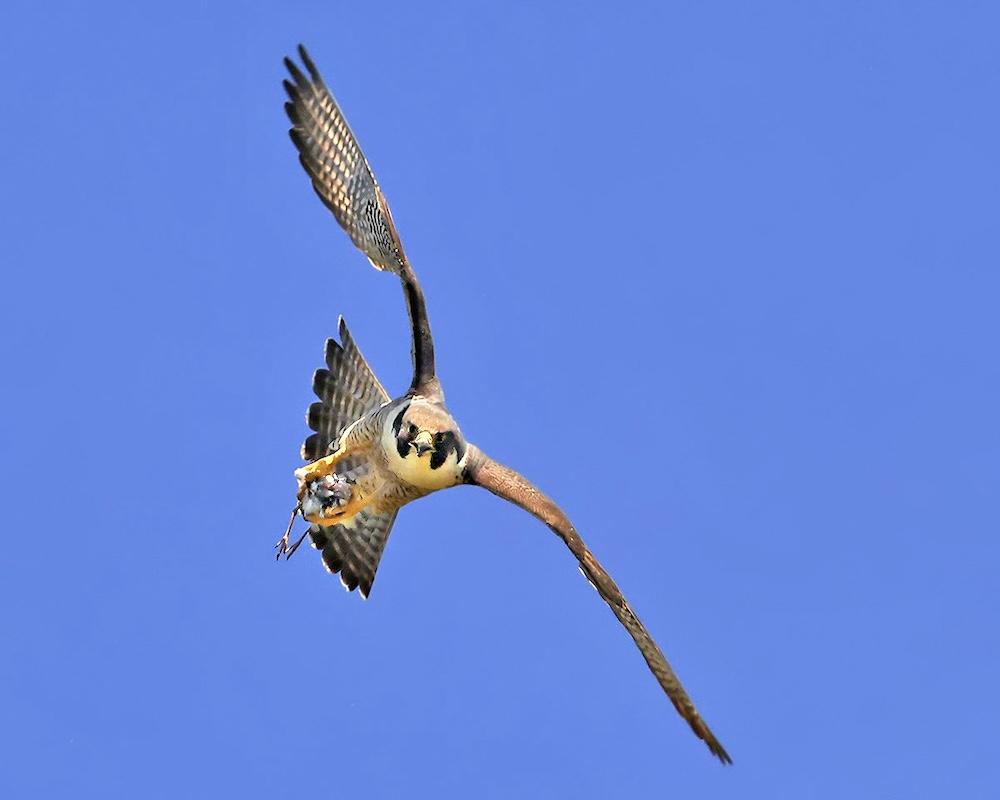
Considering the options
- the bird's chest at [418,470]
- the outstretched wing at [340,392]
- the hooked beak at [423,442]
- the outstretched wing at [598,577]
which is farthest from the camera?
the outstretched wing at [340,392]

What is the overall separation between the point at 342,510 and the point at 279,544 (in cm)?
61

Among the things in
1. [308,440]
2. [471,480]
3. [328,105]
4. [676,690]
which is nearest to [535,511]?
[471,480]

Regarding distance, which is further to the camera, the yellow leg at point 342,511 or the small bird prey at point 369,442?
the yellow leg at point 342,511

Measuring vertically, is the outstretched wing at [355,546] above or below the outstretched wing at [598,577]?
above

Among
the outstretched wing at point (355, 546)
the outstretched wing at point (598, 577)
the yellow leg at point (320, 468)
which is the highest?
the outstretched wing at point (355, 546)

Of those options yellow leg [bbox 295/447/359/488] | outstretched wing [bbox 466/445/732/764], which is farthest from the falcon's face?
yellow leg [bbox 295/447/359/488]

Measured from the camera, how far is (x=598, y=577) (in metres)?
13.1

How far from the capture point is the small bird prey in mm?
13414

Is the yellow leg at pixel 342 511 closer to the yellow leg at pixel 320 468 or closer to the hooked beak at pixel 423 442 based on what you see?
the yellow leg at pixel 320 468

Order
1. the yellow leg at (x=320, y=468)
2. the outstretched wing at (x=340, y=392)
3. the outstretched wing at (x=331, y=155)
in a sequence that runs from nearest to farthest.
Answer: the yellow leg at (x=320, y=468) → the outstretched wing at (x=331, y=155) → the outstretched wing at (x=340, y=392)

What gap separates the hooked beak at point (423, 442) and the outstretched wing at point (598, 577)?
1.73 ft

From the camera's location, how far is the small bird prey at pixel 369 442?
13414mm

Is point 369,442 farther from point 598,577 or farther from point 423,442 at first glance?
point 598,577

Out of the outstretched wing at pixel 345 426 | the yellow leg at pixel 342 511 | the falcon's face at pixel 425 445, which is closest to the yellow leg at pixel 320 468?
the yellow leg at pixel 342 511
